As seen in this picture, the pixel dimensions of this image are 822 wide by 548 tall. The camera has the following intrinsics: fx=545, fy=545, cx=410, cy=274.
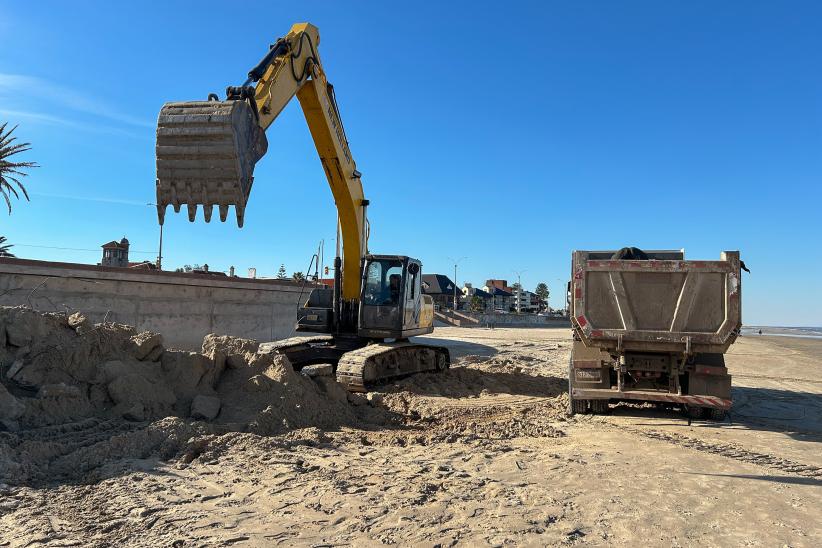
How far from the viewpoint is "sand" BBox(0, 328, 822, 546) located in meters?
4.15

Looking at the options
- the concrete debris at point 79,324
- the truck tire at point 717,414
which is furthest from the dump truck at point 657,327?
the concrete debris at point 79,324

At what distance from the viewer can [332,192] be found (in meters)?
11.7

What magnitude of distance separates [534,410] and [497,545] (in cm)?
612

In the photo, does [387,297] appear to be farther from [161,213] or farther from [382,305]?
[161,213]

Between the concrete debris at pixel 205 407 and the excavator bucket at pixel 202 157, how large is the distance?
2473 millimetres

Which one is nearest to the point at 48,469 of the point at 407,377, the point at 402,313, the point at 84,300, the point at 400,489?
the point at 400,489

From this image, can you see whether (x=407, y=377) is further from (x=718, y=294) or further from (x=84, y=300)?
(x=84, y=300)

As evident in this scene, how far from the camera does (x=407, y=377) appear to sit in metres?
12.6

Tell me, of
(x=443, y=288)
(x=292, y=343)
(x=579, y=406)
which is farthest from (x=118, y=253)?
(x=443, y=288)

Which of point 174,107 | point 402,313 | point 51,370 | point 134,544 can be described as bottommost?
point 134,544

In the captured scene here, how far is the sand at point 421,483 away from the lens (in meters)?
4.15

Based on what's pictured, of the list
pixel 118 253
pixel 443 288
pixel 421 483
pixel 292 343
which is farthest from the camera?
pixel 443 288

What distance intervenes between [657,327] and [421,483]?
200 inches

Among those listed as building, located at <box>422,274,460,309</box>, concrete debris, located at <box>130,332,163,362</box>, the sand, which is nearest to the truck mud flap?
the sand
